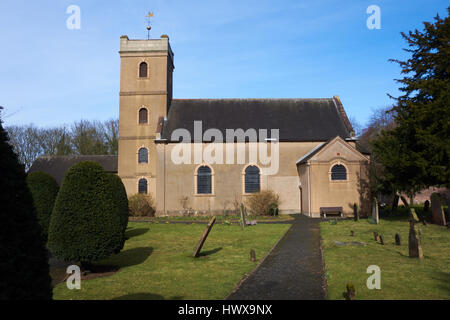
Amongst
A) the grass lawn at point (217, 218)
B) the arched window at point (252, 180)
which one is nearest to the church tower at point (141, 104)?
the grass lawn at point (217, 218)

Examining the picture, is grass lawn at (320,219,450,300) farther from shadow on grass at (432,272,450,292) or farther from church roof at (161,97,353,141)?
church roof at (161,97,353,141)

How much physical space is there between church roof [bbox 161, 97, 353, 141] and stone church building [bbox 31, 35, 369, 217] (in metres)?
0.10

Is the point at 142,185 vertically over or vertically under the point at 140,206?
over

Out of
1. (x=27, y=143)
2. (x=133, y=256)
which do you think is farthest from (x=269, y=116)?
(x=27, y=143)

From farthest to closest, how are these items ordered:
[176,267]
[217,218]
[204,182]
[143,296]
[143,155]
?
[143,155], [204,182], [217,218], [176,267], [143,296]

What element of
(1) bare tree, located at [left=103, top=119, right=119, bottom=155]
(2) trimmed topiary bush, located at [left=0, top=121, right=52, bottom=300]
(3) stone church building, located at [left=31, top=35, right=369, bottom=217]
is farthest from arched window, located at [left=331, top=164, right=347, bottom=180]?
(1) bare tree, located at [left=103, top=119, right=119, bottom=155]

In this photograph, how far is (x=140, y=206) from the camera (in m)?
27.4

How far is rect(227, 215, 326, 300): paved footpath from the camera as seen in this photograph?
7.15m

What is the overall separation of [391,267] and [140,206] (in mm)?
21880

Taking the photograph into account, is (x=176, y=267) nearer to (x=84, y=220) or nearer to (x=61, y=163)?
(x=84, y=220)

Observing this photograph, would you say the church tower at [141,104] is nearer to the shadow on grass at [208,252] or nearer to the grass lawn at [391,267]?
the shadow on grass at [208,252]

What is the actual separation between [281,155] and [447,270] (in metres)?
20.3
